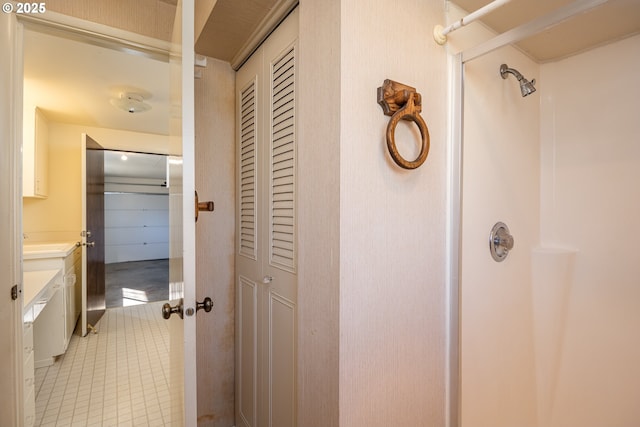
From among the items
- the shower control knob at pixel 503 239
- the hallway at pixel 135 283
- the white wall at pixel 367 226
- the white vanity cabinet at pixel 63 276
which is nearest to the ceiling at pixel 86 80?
the white wall at pixel 367 226

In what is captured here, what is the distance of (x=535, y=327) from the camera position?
1.46m

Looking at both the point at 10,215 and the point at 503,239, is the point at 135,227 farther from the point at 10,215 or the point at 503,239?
the point at 503,239

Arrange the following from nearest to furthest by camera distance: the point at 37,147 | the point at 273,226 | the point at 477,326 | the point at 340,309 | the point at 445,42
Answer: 1. the point at 340,309
2. the point at 445,42
3. the point at 477,326
4. the point at 273,226
5. the point at 37,147

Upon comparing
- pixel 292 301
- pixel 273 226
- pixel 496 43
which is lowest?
pixel 292 301

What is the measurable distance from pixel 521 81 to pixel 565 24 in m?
0.28

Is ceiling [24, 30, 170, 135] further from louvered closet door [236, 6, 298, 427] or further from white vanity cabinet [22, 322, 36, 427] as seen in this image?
white vanity cabinet [22, 322, 36, 427]

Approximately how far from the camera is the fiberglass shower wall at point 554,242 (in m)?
1.15

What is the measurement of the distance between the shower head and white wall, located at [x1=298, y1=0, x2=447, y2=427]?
399 millimetres

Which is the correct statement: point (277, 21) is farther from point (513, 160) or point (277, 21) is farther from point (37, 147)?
point (37, 147)

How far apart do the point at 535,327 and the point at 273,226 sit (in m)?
1.39

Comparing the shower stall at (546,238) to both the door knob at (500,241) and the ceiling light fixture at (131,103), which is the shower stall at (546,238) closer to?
the door knob at (500,241)

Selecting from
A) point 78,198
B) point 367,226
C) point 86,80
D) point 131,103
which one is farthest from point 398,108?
point 78,198

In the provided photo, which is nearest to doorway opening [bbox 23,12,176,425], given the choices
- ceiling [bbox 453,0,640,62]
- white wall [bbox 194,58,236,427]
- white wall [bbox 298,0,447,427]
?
white wall [bbox 194,58,236,427]

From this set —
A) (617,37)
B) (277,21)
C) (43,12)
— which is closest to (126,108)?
(43,12)
